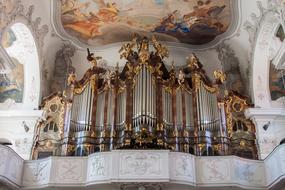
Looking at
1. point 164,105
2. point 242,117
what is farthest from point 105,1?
point 242,117

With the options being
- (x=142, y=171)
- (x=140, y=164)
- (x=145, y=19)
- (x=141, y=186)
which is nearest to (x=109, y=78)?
(x=145, y=19)

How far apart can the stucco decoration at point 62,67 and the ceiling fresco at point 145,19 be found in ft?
2.27

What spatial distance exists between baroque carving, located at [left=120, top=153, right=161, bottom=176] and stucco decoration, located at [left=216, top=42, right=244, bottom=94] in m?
5.77

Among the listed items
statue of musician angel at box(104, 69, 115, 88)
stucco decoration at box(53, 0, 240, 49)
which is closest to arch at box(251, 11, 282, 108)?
stucco decoration at box(53, 0, 240, 49)

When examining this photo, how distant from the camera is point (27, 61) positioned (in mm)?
16719

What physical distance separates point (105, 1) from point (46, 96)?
4650 mm

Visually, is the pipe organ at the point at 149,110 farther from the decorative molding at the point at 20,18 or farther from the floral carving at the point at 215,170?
the decorative molding at the point at 20,18

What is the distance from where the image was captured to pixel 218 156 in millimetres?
13719

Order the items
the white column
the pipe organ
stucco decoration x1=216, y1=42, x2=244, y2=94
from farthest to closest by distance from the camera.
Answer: stucco decoration x1=216, y1=42, x2=244, y2=94 → the white column → the pipe organ

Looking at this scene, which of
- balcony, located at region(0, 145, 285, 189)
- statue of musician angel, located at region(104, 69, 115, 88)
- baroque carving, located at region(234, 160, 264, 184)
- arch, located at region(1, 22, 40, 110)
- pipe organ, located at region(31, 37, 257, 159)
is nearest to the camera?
balcony, located at region(0, 145, 285, 189)

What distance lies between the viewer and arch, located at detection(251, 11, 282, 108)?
15.8 meters

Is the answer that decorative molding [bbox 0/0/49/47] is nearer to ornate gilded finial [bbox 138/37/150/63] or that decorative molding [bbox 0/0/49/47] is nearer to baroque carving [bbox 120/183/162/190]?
ornate gilded finial [bbox 138/37/150/63]

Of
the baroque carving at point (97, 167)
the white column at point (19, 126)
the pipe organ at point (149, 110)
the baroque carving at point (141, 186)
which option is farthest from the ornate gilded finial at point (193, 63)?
the white column at point (19, 126)

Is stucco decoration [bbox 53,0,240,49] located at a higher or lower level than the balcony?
higher
